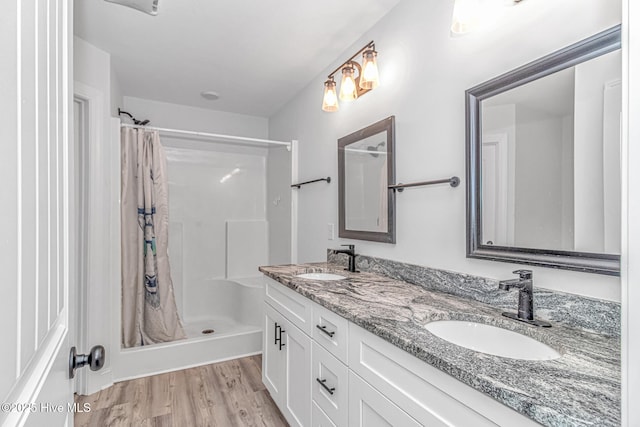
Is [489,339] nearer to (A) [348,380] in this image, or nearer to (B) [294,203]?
(A) [348,380]

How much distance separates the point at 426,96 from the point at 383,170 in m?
0.45

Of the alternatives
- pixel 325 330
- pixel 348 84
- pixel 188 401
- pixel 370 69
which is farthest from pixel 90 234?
pixel 370 69

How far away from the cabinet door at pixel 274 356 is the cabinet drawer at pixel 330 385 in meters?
0.41

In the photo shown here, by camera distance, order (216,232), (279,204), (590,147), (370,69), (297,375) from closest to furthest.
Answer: (590,147)
(297,375)
(370,69)
(279,204)
(216,232)

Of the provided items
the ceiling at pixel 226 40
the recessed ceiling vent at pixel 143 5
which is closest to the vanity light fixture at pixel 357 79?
the ceiling at pixel 226 40

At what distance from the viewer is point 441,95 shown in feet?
4.76

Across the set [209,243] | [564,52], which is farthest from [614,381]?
[209,243]

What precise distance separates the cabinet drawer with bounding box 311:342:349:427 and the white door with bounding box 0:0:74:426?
825 millimetres

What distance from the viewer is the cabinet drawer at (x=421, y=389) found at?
25.9 inches

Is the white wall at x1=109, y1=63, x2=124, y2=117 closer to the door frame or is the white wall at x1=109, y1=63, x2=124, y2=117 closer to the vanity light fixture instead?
the door frame

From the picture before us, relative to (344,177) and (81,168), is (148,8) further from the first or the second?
(344,177)

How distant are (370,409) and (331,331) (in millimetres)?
310

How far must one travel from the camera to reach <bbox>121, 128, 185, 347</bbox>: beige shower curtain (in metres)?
2.49

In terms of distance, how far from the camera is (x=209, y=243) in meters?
3.38
